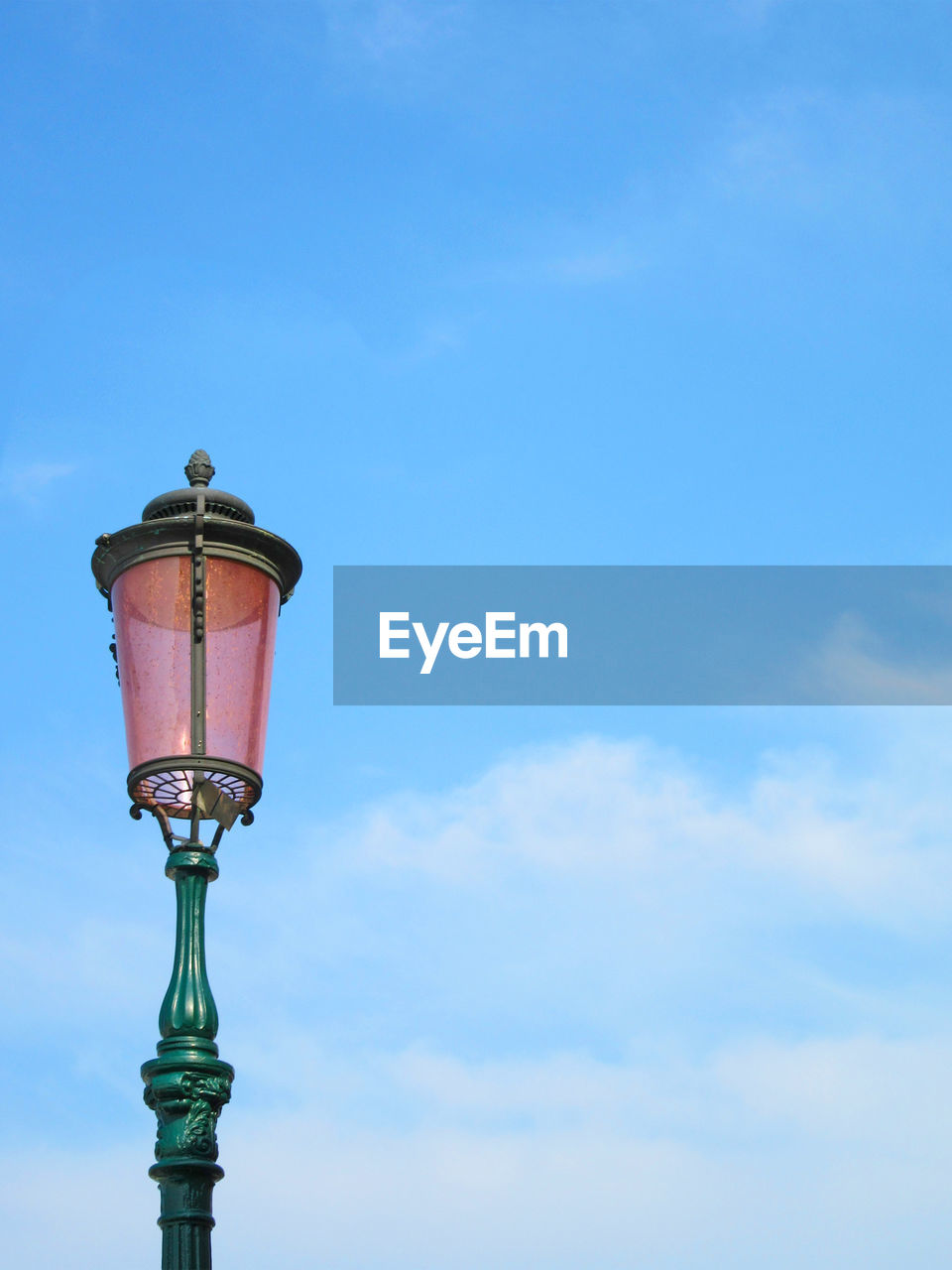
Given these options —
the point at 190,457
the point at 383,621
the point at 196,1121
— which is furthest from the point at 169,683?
the point at 383,621

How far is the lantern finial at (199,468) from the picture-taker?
901 centimetres

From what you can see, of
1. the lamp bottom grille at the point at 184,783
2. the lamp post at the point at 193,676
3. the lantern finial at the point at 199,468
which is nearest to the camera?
the lamp post at the point at 193,676

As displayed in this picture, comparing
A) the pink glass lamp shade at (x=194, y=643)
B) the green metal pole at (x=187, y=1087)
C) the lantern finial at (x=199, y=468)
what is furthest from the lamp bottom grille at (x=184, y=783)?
the lantern finial at (x=199, y=468)

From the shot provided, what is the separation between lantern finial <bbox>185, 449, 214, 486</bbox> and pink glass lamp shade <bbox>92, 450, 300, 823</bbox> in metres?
0.02

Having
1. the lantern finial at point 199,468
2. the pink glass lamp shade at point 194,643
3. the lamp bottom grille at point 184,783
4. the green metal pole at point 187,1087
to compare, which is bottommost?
the green metal pole at point 187,1087

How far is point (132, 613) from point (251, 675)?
0.61 meters

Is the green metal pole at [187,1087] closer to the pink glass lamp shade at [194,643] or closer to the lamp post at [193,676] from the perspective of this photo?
the lamp post at [193,676]

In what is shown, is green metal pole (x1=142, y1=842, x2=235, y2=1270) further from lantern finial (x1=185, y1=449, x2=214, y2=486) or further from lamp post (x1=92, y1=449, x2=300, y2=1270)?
lantern finial (x1=185, y1=449, x2=214, y2=486)

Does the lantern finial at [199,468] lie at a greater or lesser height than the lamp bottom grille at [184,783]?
greater

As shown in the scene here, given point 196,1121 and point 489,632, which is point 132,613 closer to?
point 196,1121

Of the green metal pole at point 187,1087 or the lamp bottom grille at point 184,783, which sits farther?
the lamp bottom grille at point 184,783

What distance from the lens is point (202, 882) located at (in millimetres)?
8430

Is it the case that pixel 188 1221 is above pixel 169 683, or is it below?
below

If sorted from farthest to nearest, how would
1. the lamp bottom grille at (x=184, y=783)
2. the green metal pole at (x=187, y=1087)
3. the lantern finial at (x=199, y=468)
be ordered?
the lantern finial at (x=199, y=468)
the lamp bottom grille at (x=184, y=783)
the green metal pole at (x=187, y=1087)
